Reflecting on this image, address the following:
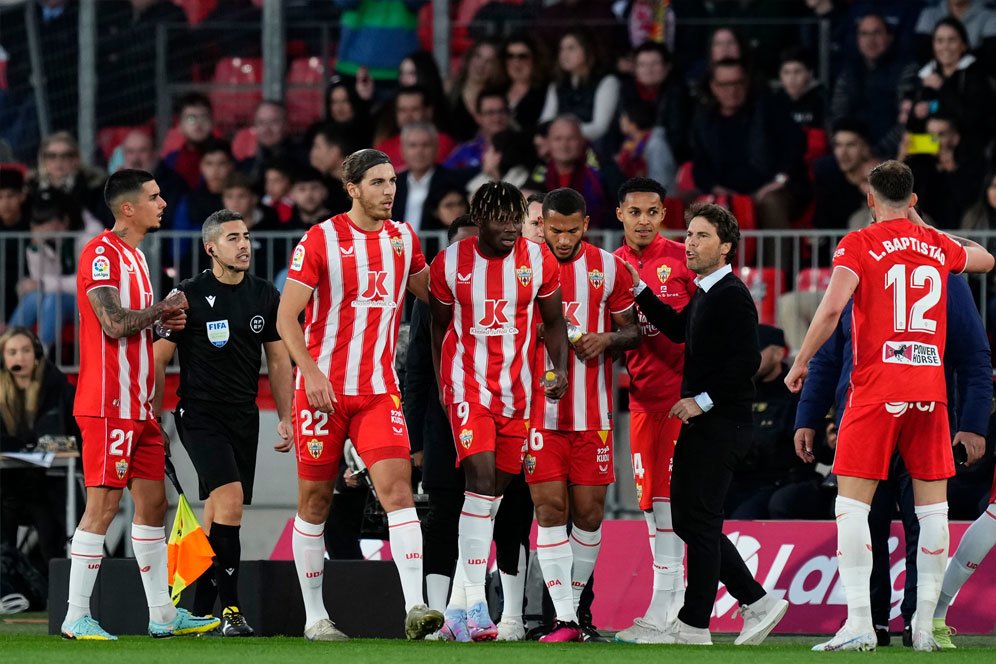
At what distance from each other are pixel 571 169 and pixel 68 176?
4.46 meters

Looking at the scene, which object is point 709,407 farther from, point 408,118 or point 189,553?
point 408,118

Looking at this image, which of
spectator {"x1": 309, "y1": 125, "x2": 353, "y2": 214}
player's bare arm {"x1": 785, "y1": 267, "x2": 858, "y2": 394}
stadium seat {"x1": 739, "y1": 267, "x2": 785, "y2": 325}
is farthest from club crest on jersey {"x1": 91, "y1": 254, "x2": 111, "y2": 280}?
spectator {"x1": 309, "y1": 125, "x2": 353, "y2": 214}

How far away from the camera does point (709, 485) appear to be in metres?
8.30

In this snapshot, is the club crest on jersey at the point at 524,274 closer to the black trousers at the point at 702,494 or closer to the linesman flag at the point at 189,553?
the black trousers at the point at 702,494

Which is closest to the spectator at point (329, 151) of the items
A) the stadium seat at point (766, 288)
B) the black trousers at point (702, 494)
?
the stadium seat at point (766, 288)

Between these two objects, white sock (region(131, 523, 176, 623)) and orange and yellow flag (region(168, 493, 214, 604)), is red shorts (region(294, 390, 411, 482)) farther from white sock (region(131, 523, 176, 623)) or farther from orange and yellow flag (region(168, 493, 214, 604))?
white sock (region(131, 523, 176, 623))

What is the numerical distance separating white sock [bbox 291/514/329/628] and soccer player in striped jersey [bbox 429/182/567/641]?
653mm

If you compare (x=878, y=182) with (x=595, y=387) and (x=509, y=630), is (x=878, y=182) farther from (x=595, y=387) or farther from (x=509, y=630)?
(x=509, y=630)

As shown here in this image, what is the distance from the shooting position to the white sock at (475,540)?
8.23 meters

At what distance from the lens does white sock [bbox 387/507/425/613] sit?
7934mm

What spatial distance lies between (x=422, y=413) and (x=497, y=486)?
0.86 meters

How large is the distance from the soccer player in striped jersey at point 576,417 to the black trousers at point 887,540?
4.50 feet

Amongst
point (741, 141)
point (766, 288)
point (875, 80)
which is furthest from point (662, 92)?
point (766, 288)

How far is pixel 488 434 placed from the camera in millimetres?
8242
